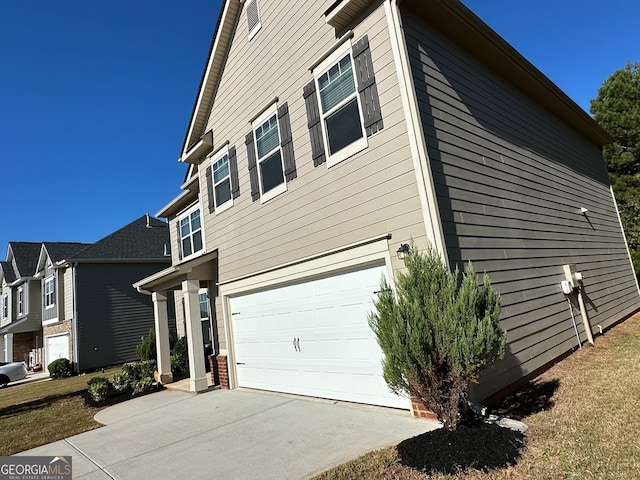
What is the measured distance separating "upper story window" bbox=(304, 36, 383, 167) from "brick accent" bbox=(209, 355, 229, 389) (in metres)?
5.70

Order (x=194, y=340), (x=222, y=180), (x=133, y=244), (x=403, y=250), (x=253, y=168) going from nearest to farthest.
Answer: (x=403, y=250), (x=253, y=168), (x=194, y=340), (x=222, y=180), (x=133, y=244)

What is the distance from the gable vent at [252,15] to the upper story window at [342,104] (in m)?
2.76

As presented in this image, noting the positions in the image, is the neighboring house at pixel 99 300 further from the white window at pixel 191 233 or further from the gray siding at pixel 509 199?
the gray siding at pixel 509 199

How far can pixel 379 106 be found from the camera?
5645mm

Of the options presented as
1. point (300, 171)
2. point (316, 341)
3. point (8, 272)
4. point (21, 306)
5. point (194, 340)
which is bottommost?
point (316, 341)

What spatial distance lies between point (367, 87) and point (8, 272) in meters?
34.0

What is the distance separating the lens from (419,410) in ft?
16.3

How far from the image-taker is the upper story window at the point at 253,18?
848 cm

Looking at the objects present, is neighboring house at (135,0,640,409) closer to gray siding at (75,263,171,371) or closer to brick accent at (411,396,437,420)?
brick accent at (411,396,437,420)

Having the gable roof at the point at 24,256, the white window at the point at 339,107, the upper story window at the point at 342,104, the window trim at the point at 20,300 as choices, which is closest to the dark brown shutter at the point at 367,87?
the upper story window at the point at 342,104

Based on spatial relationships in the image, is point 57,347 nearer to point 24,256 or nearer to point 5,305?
point 24,256

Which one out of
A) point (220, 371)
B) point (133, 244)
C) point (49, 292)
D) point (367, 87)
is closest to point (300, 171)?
point (367, 87)

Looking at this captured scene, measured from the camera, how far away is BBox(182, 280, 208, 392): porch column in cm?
927

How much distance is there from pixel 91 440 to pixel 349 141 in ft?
21.1
